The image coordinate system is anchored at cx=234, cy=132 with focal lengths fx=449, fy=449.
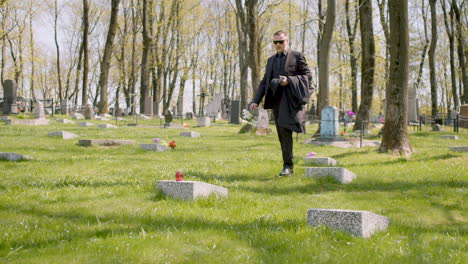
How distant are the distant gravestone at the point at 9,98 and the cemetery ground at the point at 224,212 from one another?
20.5m

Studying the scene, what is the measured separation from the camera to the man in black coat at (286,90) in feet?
23.7

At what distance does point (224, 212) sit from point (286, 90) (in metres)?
2.84

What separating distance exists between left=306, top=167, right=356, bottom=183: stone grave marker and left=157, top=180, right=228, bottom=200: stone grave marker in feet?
7.32

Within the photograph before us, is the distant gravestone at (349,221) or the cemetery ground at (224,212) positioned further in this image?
the distant gravestone at (349,221)

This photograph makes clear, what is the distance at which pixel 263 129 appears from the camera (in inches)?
779

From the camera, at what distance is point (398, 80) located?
11055 millimetres

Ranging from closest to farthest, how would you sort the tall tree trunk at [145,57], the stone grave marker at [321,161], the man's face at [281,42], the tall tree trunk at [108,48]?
the man's face at [281,42] → the stone grave marker at [321,161] → the tall tree trunk at [108,48] → the tall tree trunk at [145,57]

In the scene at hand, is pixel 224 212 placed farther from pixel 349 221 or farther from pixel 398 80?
pixel 398 80

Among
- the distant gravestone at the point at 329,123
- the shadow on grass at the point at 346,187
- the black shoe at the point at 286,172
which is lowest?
the shadow on grass at the point at 346,187

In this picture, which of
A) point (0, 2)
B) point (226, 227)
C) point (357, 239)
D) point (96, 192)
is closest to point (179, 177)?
point (96, 192)

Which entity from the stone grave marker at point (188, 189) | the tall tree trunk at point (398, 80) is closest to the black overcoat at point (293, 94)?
the stone grave marker at point (188, 189)

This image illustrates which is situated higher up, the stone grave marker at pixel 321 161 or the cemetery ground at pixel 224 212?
the stone grave marker at pixel 321 161

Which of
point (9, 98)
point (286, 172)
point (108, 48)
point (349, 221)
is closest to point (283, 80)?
point (286, 172)

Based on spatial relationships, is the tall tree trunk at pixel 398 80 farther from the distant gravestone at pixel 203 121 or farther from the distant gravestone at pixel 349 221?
the distant gravestone at pixel 203 121
